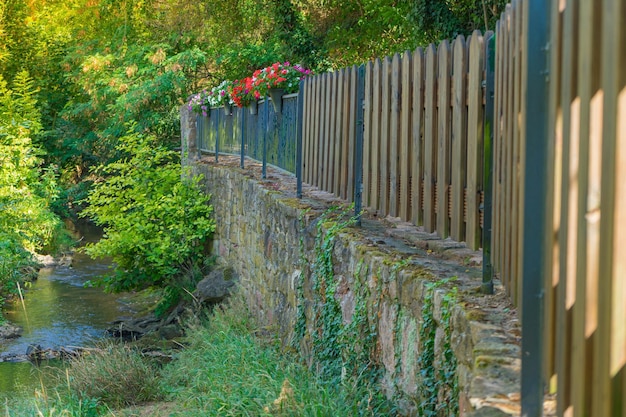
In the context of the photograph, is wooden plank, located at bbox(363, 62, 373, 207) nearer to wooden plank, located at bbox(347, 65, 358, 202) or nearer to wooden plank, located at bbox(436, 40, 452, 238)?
wooden plank, located at bbox(347, 65, 358, 202)

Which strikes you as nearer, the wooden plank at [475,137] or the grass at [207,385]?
the wooden plank at [475,137]

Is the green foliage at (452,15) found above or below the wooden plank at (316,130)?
above

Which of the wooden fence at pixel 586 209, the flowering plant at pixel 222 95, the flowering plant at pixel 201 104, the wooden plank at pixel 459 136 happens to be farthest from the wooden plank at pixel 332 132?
the flowering plant at pixel 201 104

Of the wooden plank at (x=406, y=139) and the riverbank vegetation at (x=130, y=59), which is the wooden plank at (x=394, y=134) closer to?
the wooden plank at (x=406, y=139)

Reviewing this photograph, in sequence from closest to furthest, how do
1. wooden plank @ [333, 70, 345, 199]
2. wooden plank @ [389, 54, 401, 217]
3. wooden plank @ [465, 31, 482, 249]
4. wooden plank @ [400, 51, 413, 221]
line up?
wooden plank @ [465, 31, 482, 249] < wooden plank @ [400, 51, 413, 221] < wooden plank @ [389, 54, 401, 217] < wooden plank @ [333, 70, 345, 199]

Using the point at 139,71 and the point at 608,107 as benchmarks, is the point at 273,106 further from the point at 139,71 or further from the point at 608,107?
the point at 139,71

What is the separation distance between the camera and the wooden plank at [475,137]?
4.46 metres

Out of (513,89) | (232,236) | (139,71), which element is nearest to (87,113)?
(139,71)

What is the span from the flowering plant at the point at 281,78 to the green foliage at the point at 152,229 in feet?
11.6

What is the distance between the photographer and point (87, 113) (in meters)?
26.9

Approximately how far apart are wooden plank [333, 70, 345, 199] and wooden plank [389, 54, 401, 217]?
1.47 meters

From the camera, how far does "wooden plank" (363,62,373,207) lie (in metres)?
6.64

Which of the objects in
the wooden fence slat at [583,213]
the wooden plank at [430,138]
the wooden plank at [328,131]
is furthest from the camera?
the wooden plank at [328,131]

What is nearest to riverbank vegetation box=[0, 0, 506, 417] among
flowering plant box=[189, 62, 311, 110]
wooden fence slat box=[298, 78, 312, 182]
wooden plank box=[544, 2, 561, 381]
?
flowering plant box=[189, 62, 311, 110]
